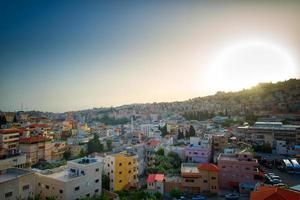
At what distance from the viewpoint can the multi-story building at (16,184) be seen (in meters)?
5.17

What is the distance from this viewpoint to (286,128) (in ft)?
50.6

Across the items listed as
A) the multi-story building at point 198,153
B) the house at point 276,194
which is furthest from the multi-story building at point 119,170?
the house at point 276,194

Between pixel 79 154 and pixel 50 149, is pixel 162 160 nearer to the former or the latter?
pixel 79 154

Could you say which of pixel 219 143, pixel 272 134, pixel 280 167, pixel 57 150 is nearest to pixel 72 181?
pixel 57 150

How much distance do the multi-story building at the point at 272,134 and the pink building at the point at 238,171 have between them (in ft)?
22.2

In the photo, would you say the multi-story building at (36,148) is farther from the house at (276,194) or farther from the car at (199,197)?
the house at (276,194)

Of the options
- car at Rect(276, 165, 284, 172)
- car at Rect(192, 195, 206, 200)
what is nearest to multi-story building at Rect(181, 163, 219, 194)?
car at Rect(192, 195, 206, 200)

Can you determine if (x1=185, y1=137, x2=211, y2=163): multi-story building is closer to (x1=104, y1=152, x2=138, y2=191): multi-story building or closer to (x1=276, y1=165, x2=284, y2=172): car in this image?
(x1=276, y1=165, x2=284, y2=172): car

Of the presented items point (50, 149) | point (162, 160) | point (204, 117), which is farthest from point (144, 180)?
point (204, 117)

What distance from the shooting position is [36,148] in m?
12.7

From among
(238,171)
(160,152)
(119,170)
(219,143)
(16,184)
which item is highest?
(16,184)

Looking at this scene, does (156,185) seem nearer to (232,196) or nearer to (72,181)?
(232,196)

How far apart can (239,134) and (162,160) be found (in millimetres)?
8677

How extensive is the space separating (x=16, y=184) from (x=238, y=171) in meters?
7.81
